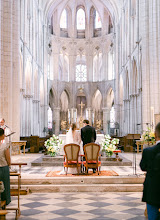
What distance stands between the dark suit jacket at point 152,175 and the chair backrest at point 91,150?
5.97m

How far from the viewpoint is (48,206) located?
22.6 ft

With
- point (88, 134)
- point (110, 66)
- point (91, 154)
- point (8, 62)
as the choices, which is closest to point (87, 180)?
point (91, 154)

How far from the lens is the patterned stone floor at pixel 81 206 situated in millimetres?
6027

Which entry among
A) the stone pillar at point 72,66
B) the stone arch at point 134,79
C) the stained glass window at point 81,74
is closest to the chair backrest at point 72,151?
the stone arch at point 134,79

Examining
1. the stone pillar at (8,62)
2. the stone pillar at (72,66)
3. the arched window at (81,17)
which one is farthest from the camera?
the arched window at (81,17)

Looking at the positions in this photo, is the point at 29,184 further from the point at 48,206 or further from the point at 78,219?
the point at 78,219

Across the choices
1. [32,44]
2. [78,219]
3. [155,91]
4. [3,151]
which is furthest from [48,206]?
[32,44]

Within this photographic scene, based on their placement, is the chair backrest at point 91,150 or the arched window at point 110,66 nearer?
the chair backrest at point 91,150

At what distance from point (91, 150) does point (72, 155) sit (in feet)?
2.00

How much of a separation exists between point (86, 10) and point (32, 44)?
15.3 meters

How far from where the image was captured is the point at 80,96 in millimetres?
47062

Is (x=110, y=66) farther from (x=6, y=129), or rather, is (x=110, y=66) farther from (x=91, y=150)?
(x=91, y=150)

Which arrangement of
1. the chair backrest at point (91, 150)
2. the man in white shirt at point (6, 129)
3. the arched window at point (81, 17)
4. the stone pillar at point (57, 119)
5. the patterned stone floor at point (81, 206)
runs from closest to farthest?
the patterned stone floor at point (81, 206), the man in white shirt at point (6, 129), the chair backrest at point (91, 150), the stone pillar at point (57, 119), the arched window at point (81, 17)

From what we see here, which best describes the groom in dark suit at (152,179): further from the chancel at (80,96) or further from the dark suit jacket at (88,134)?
the dark suit jacket at (88,134)
